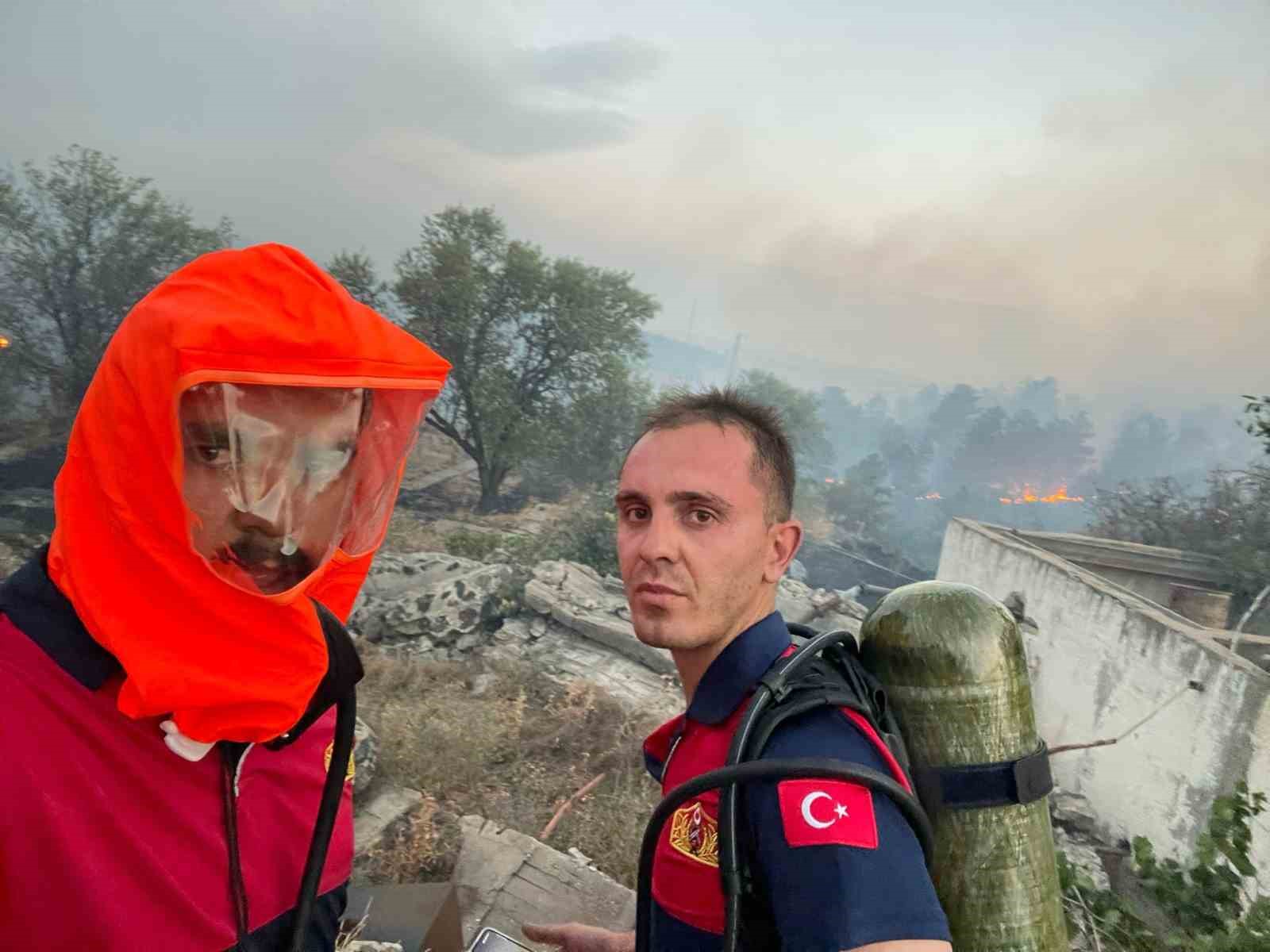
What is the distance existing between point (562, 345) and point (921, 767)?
1890cm

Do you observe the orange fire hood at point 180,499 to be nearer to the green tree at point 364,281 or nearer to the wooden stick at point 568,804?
the wooden stick at point 568,804

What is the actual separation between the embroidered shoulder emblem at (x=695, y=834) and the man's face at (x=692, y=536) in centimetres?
33

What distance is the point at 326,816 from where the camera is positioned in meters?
1.60

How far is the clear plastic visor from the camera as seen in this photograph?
4.45 feet

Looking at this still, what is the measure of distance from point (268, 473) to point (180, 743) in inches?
20.9

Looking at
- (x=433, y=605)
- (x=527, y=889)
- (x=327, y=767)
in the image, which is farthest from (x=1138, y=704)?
(x=327, y=767)

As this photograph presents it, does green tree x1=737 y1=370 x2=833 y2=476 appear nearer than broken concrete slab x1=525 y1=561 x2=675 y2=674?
No

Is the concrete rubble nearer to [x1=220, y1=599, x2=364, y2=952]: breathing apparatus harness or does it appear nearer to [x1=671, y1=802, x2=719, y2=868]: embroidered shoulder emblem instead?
[x1=220, y1=599, x2=364, y2=952]: breathing apparatus harness

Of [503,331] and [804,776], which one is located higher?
[503,331]

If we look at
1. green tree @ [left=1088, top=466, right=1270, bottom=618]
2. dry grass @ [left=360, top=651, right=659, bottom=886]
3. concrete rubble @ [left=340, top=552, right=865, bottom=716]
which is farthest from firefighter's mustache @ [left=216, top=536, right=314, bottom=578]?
green tree @ [left=1088, top=466, right=1270, bottom=618]

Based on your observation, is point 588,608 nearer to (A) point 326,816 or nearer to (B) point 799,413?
A: (A) point 326,816

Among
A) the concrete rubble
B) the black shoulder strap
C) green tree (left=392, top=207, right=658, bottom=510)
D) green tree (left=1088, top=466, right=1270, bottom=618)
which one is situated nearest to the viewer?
the black shoulder strap

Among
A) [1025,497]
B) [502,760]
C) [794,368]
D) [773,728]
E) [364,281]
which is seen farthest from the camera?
[794,368]

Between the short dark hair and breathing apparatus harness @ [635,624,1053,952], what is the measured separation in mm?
334
